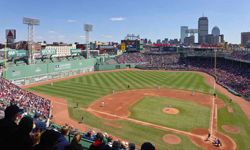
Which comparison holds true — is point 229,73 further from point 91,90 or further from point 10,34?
point 10,34

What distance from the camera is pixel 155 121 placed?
27609mm

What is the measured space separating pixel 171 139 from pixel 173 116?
6.60 metres

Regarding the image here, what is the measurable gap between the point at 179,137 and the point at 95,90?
23.2 m

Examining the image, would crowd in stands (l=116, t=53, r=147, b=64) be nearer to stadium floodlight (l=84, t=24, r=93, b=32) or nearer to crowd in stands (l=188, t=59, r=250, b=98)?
stadium floodlight (l=84, t=24, r=93, b=32)

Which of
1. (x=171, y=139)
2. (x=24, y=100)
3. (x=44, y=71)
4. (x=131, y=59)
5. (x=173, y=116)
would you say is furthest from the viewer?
(x=131, y=59)

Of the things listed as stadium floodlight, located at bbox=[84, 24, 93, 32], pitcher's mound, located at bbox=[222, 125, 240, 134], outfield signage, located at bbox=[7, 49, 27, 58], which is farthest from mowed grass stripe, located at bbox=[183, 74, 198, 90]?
stadium floodlight, located at bbox=[84, 24, 93, 32]

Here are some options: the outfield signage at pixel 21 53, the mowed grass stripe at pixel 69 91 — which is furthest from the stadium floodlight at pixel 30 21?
the mowed grass stripe at pixel 69 91

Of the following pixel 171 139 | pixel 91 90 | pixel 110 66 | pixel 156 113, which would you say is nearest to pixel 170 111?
pixel 156 113

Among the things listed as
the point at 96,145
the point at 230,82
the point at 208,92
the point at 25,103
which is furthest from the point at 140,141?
the point at 230,82

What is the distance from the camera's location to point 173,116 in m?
29.4

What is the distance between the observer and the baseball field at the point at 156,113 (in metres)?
23.7

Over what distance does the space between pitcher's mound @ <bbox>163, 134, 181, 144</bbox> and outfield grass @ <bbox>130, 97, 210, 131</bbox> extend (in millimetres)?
2327

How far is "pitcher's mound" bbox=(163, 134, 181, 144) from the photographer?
2250cm

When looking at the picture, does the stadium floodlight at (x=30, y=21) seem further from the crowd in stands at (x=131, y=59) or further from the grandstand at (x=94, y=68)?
the crowd in stands at (x=131, y=59)
